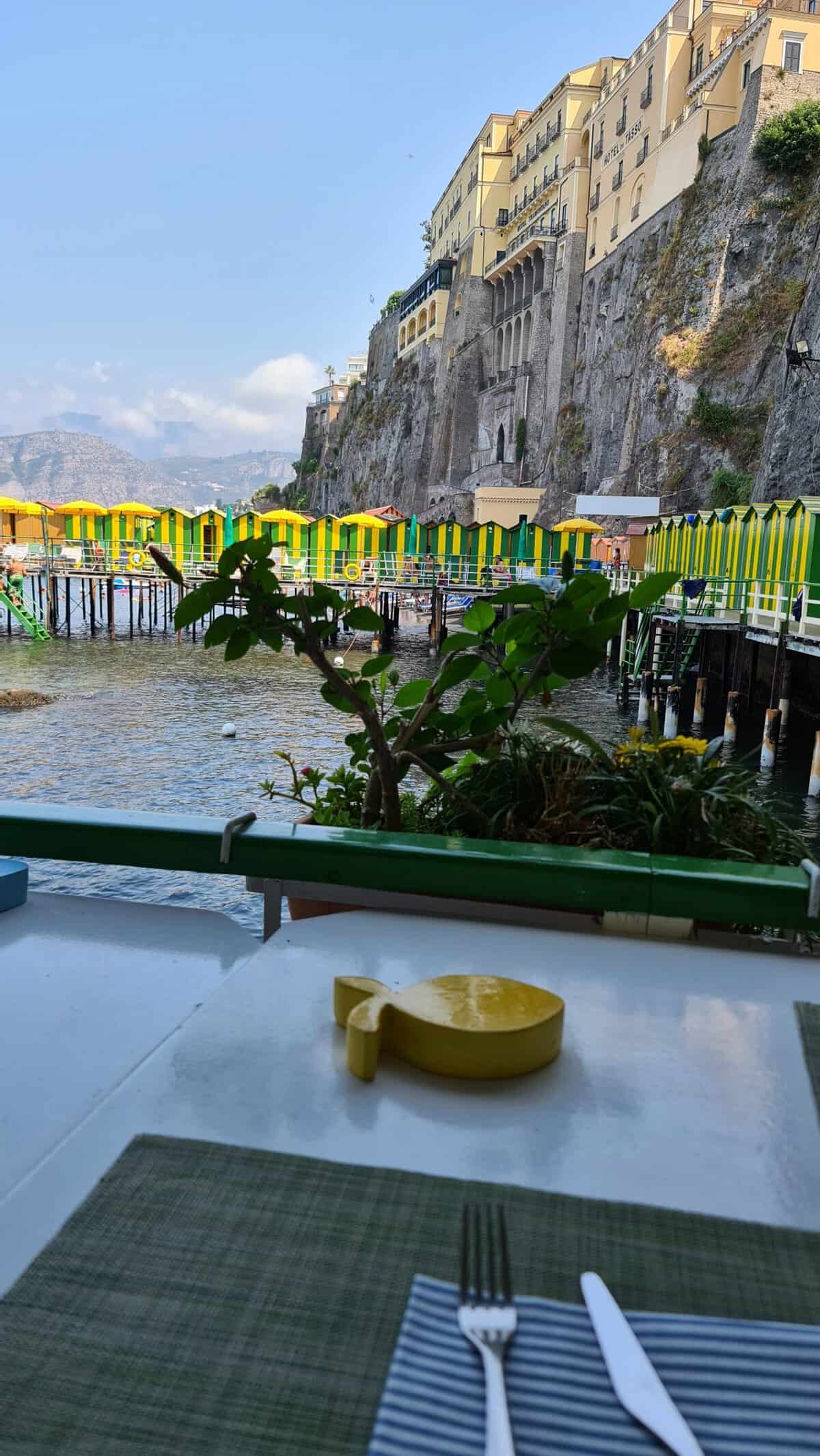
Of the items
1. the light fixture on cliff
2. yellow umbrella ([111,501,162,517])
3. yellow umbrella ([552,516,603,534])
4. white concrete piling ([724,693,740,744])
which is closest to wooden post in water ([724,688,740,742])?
white concrete piling ([724,693,740,744])

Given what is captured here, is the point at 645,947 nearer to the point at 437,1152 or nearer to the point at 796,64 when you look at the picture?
the point at 437,1152

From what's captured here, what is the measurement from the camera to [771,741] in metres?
16.1

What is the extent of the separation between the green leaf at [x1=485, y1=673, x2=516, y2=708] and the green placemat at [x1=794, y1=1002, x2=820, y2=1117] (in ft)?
3.62

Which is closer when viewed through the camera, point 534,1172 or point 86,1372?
point 86,1372

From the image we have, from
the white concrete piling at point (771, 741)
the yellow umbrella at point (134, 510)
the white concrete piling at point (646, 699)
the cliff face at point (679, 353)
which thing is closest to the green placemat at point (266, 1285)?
the white concrete piling at point (771, 741)

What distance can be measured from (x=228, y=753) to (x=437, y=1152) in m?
16.1

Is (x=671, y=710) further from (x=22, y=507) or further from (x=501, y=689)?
(x=22, y=507)

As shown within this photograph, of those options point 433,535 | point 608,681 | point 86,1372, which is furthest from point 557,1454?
point 433,535

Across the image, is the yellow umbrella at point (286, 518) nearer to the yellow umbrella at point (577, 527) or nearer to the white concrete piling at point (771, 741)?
the yellow umbrella at point (577, 527)

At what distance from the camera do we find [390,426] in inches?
2719

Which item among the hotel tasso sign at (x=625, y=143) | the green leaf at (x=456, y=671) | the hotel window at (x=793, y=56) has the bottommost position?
the green leaf at (x=456, y=671)

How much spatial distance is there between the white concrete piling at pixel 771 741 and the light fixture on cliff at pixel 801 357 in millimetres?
11525

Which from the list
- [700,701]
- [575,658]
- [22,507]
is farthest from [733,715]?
[22,507]

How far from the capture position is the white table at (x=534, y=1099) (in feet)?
3.94
